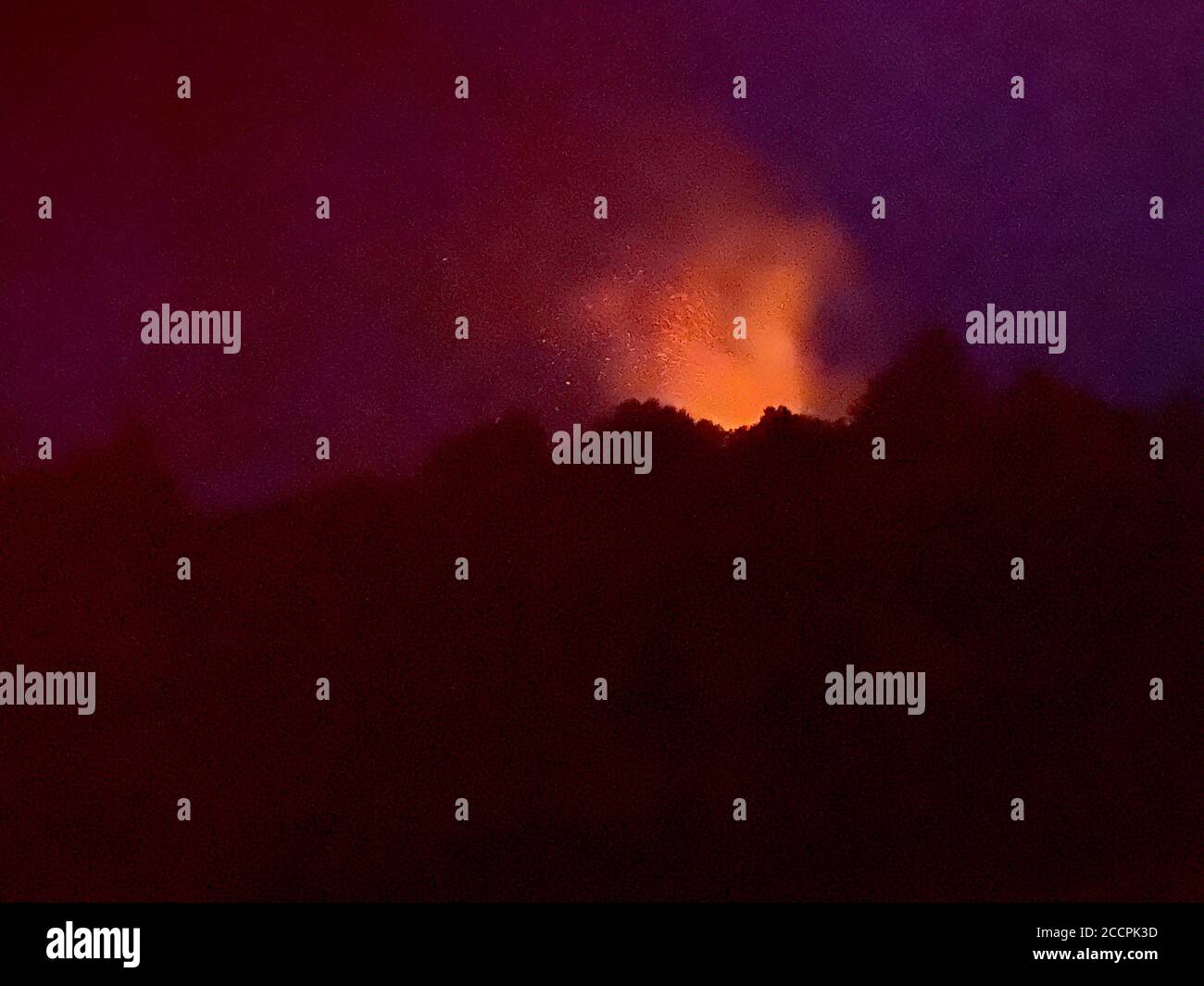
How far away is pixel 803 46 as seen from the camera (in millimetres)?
2188

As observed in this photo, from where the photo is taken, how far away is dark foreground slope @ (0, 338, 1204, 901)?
2168 mm

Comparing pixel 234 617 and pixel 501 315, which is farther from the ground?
pixel 501 315

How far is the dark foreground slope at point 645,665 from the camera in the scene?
2168 mm

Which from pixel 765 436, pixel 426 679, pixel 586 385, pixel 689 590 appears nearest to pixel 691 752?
pixel 689 590

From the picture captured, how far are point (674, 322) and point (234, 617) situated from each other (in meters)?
1.73

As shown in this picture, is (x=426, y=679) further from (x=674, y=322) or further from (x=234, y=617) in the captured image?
(x=674, y=322)

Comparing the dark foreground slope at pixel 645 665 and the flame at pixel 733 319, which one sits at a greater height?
the flame at pixel 733 319

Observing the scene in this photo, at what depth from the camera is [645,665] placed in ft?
7.21

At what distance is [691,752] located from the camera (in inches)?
86.5

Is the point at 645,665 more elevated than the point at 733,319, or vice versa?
the point at 733,319

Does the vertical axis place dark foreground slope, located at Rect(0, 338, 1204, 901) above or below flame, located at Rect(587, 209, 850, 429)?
below

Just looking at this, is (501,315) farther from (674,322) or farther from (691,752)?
(691,752)
